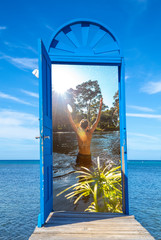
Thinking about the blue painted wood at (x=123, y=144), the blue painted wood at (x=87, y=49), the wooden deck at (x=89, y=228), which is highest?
the blue painted wood at (x=87, y=49)

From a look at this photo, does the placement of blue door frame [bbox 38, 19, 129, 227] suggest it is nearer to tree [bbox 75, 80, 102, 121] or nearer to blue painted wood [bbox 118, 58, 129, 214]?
blue painted wood [bbox 118, 58, 129, 214]

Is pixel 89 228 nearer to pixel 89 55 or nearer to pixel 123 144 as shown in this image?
pixel 123 144

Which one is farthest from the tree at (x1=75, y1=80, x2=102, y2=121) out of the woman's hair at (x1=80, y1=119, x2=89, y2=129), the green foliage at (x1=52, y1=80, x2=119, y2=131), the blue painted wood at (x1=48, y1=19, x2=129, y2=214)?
the blue painted wood at (x1=48, y1=19, x2=129, y2=214)

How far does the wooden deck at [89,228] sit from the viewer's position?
2.29 m

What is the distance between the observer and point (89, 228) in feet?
8.27

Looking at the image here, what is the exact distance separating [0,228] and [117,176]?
4.71m

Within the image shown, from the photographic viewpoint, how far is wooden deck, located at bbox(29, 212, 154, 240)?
7.51ft

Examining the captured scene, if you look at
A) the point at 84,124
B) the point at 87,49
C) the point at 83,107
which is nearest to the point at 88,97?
the point at 83,107

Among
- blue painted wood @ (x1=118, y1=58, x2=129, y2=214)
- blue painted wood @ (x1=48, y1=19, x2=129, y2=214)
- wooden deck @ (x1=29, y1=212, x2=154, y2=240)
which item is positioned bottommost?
wooden deck @ (x1=29, y1=212, x2=154, y2=240)

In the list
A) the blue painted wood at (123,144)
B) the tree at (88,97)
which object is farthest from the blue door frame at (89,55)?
the tree at (88,97)

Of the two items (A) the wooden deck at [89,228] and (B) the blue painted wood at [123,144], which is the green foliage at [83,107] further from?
(A) the wooden deck at [89,228]

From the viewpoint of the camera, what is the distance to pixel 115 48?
11.3ft

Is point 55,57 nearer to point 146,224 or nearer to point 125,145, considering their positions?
point 125,145

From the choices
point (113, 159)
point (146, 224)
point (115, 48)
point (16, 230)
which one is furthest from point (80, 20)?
point (146, 224)
